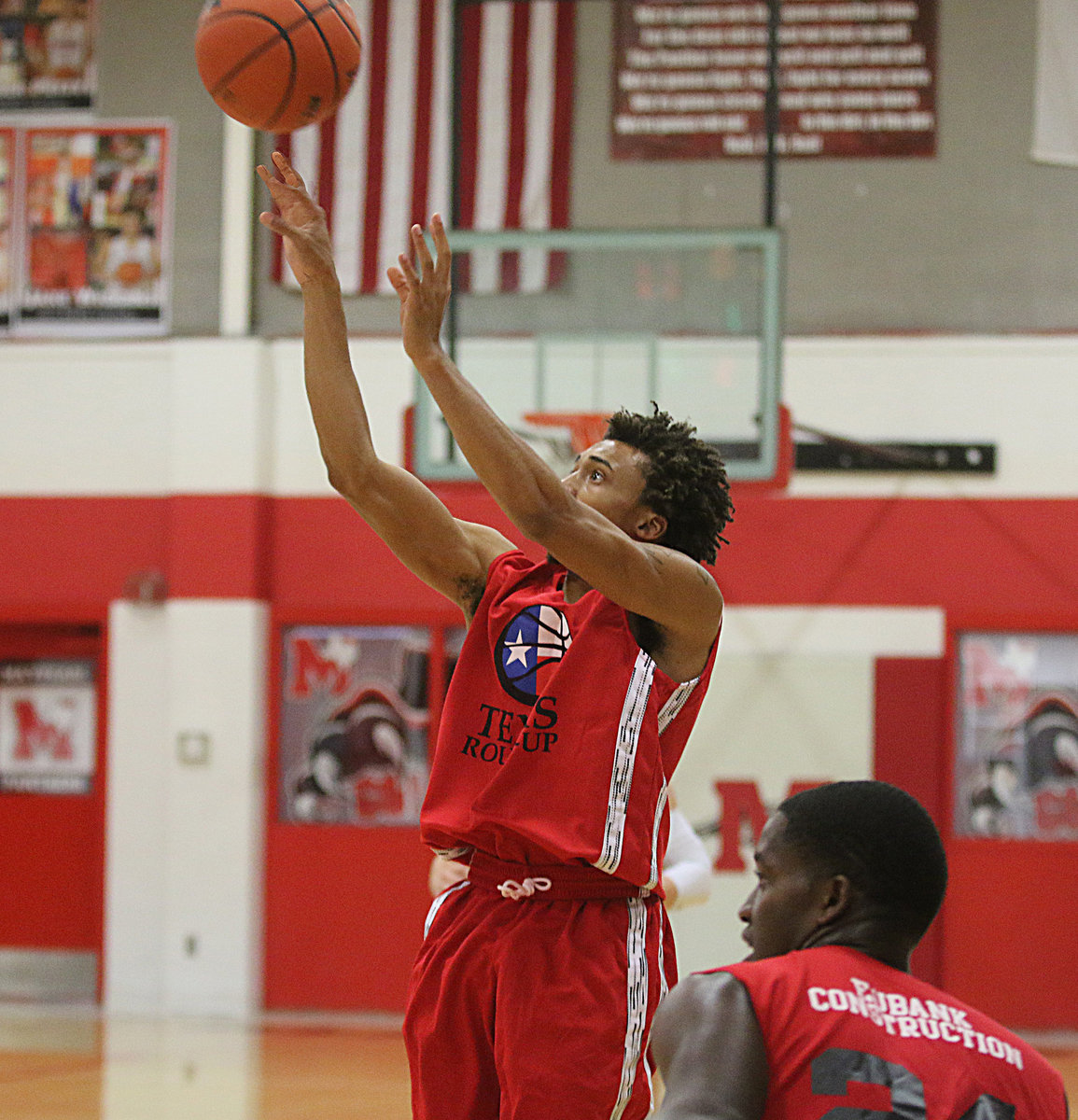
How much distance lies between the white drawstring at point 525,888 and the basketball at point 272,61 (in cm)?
172

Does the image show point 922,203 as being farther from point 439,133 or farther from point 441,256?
point 441,256

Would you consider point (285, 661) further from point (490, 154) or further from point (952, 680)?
point (952, 680)

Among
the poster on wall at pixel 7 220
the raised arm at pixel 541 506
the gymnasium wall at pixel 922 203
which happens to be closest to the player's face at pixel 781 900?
the raised arm at pixel 541 506

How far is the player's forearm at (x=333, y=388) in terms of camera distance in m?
2.87

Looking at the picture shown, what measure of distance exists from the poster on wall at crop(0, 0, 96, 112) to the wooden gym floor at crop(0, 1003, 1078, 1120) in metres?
5.38

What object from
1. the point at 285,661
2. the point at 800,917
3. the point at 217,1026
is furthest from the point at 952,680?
the point at 800,917

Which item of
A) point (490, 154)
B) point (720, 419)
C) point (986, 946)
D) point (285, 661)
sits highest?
point (490, 154)

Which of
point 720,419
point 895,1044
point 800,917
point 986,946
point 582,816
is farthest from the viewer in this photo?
point 986,946

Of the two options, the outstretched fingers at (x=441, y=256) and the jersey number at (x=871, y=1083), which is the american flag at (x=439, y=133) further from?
the jersey number at (x=871, y=1083)

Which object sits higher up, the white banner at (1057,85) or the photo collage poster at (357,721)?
the white banner at (1057,85)

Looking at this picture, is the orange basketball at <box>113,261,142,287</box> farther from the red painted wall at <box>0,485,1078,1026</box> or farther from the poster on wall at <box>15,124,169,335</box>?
the red painted wall at <box>0,485,1078,1026</box>

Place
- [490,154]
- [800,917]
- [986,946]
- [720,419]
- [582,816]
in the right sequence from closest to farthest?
[800,917]
[582,816]
[720,419]
[986,946]
[490,154]

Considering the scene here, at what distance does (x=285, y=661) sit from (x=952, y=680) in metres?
3.76

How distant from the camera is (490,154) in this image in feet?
29.2
